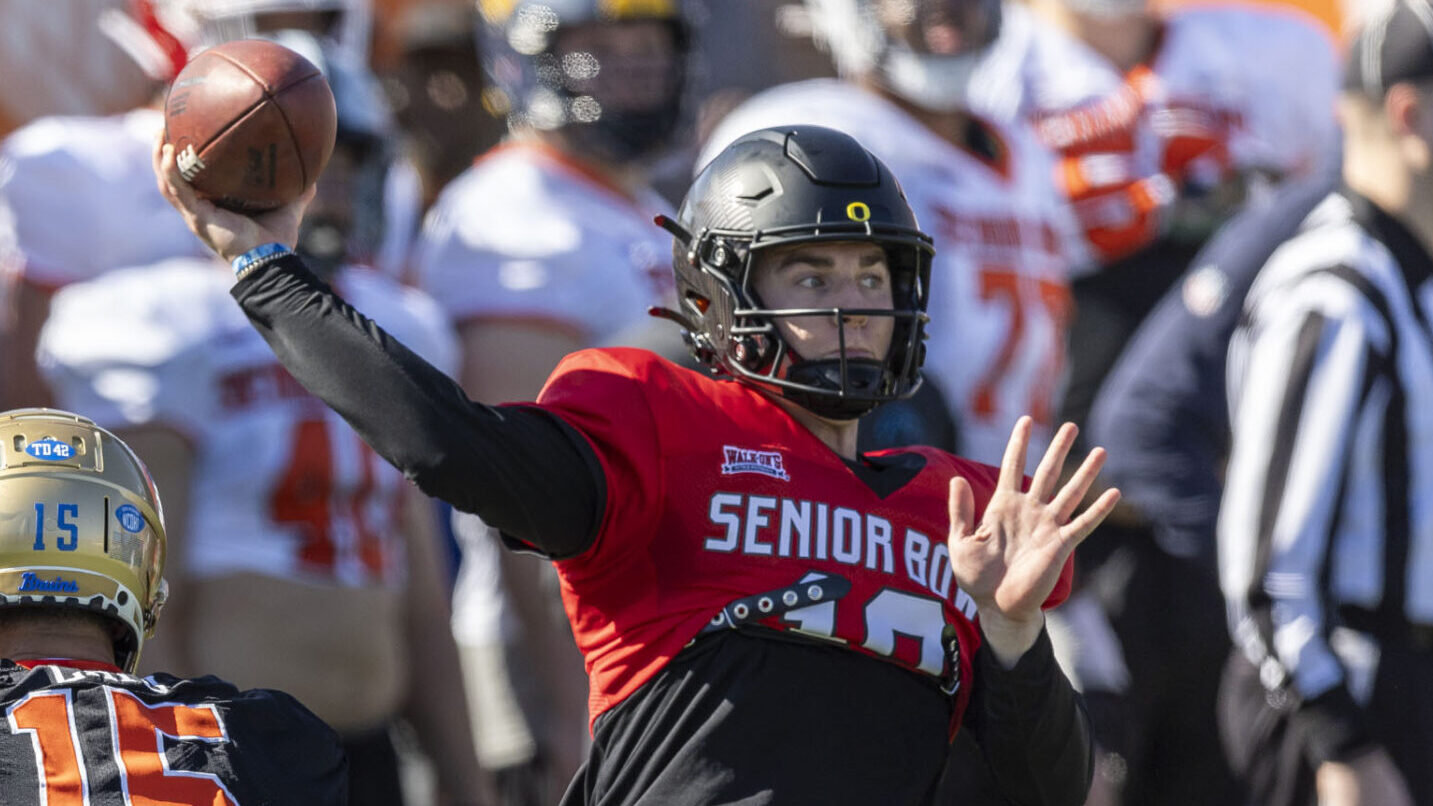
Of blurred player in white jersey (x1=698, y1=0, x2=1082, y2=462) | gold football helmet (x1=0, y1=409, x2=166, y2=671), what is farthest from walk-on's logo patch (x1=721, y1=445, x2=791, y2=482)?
blurred player in white jersey (x1=698, y1=0, x2=1082, y2=462)

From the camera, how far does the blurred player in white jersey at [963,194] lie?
5879 mm

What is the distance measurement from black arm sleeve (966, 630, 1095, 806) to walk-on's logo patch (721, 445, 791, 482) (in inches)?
16.5

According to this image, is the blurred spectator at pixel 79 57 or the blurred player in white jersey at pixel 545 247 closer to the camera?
the blurred player in white jersey at pixel 545 247

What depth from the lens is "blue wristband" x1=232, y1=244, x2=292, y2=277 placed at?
317 centimetres

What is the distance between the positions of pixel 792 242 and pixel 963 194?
8.69ft

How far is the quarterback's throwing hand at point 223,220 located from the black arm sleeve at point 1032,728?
1.23 metres

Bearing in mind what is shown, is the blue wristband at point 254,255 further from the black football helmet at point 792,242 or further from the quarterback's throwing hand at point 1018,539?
the quarterback's throwing hand at point 1018,539

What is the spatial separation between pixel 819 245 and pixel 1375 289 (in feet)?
7.56

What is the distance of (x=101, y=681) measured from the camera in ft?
9.89

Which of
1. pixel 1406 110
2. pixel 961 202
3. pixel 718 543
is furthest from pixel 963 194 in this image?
pixel 718 543

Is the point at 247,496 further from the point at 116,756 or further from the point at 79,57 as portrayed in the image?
the point at 116,756

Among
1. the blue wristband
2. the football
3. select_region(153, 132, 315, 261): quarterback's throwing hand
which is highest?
the football

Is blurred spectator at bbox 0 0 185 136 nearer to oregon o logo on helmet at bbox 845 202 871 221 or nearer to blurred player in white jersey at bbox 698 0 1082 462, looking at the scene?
blurred player in white jersey at bbox 698 0 1082 462

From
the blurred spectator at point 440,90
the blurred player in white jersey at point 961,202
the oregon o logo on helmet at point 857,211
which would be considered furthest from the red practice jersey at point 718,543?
the blurred spectator at point 440,90
